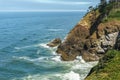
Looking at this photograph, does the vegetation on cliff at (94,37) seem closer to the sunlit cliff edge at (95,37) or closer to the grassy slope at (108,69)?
the sunlit cliff edge at (95,37)

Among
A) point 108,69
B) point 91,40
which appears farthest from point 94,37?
point 108,69

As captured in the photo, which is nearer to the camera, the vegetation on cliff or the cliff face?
the cliff face

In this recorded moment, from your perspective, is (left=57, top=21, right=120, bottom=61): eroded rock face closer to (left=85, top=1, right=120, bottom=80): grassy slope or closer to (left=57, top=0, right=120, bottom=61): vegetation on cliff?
(left=57, top=0, right=120, bottom=61): vegetation on cliff

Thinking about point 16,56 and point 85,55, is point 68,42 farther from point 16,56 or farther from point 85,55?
point 16,56

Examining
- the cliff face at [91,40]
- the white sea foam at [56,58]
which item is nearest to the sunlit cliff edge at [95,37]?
the cliff face at [91,40]

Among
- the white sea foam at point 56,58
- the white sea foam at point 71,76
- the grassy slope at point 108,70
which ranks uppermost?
the grassy slope at point 108,70

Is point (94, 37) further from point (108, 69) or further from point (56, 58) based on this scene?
point (108, 69)

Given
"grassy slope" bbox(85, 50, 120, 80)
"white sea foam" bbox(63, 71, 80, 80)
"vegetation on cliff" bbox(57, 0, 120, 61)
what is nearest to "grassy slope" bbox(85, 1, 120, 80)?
"grassy slope" bbox(85, 50, 120, 80)
